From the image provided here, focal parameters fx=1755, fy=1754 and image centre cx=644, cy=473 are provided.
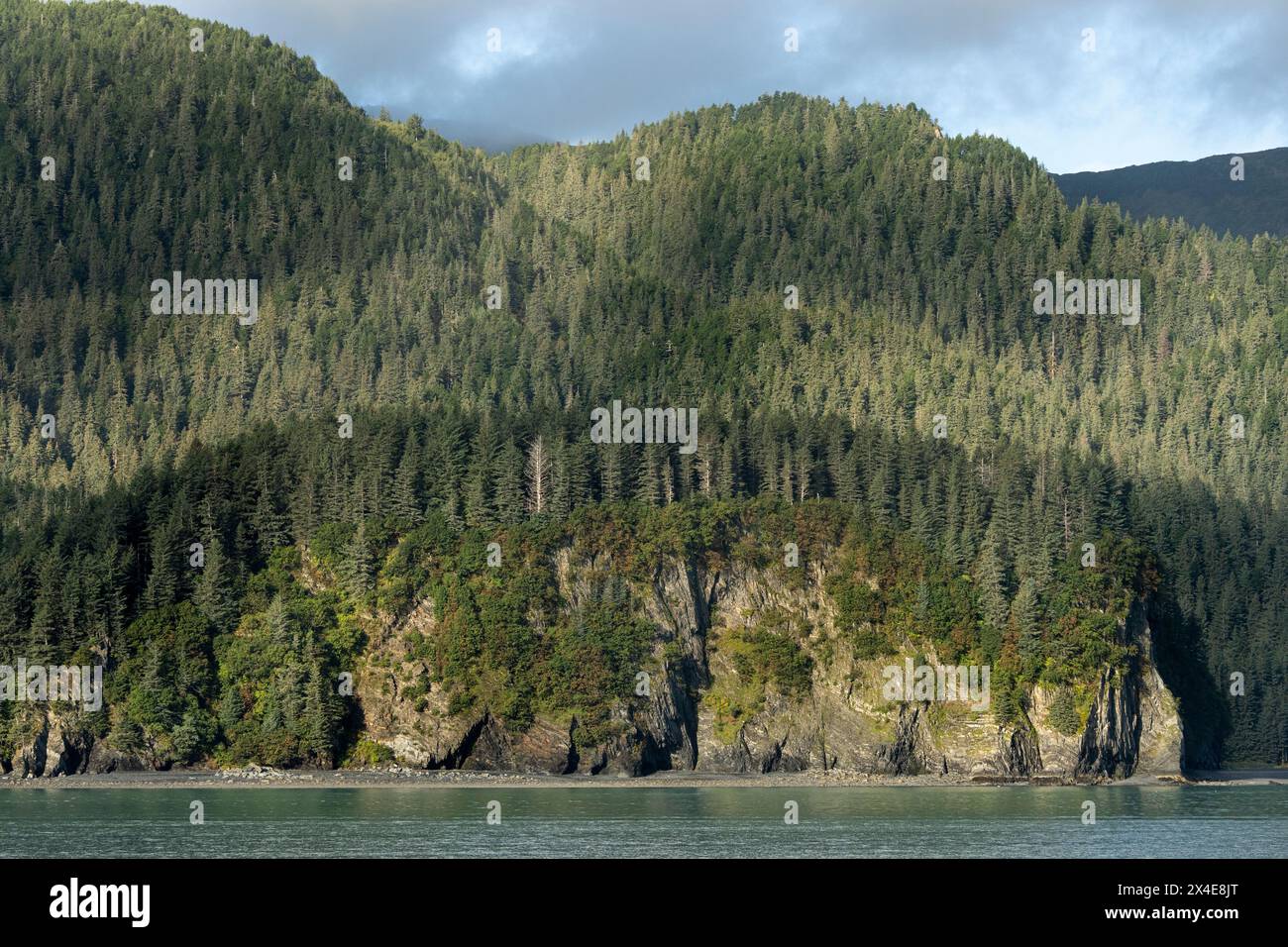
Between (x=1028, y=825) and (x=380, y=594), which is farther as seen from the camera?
(x=380, y=594)

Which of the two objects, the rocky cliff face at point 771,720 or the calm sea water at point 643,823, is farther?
the rocky cliff face at point 771,720

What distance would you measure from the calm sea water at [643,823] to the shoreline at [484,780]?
3.72m

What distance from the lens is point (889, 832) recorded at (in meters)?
102

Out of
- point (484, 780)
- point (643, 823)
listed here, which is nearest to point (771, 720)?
point (484, 780)

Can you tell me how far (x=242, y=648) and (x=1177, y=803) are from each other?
77.5m

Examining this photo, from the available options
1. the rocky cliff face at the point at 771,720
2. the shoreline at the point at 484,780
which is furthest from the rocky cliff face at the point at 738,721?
the shoreline at the point at 484,780

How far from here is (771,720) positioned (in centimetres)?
15712

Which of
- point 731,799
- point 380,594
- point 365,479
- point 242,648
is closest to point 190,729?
point 242,648

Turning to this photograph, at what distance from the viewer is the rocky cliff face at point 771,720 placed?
150 meters

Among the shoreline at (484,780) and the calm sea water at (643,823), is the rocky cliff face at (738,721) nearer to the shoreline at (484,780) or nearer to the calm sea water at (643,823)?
the shoreline at (484,780)

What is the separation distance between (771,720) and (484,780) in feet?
89.5

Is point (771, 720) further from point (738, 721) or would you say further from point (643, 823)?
point (643, 823)

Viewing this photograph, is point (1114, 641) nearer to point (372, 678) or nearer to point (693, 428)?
point (693, 428)

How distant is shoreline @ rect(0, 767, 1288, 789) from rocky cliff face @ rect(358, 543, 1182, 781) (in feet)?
4.54
